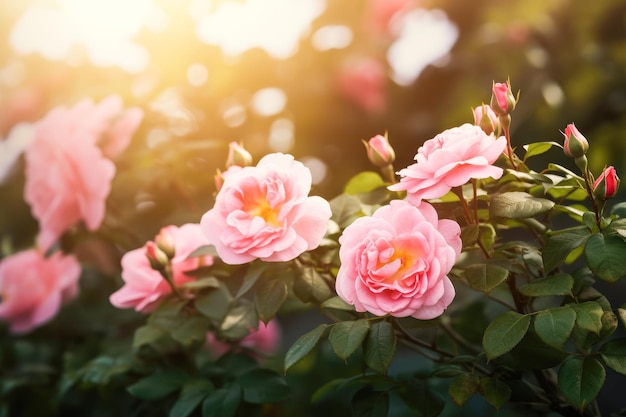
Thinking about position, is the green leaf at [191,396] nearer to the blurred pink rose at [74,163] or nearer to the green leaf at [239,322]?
the green leaf at [239,322]

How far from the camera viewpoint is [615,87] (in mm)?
2053

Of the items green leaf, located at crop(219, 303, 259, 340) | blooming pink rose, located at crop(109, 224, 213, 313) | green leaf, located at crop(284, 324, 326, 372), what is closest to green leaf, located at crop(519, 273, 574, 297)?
green leaf, located at crop(284, 324, 326, 372)

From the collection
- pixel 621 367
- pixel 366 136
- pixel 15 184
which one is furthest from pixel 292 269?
pixel 15 184

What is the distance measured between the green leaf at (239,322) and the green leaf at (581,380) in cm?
39

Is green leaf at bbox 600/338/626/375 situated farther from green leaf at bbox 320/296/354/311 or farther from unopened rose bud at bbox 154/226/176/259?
unopened rose bud at bbox 154/226/176/259

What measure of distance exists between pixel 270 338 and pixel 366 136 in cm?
62

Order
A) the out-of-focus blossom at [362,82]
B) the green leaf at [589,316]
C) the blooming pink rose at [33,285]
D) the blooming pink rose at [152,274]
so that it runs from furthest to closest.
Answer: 1. the out-of-focus blossom at [362,82]
2. the blooming pink rose at [33,285]
3. the blooming pink rose at [152,274]
4. the green leaf at [589,316]

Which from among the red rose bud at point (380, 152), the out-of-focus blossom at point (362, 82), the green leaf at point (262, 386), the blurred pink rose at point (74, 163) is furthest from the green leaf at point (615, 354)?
the out-of-focus blossom at point (362, 82)

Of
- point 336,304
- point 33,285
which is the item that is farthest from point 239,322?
point 33,285

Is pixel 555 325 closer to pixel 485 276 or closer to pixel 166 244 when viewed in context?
pixel 485 276

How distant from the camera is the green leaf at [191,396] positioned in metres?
0.94

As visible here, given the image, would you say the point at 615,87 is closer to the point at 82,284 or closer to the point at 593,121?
the point at 593,121

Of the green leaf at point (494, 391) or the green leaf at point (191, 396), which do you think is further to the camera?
the green leaf at point (191, 396)

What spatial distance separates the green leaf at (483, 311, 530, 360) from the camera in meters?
0.69
